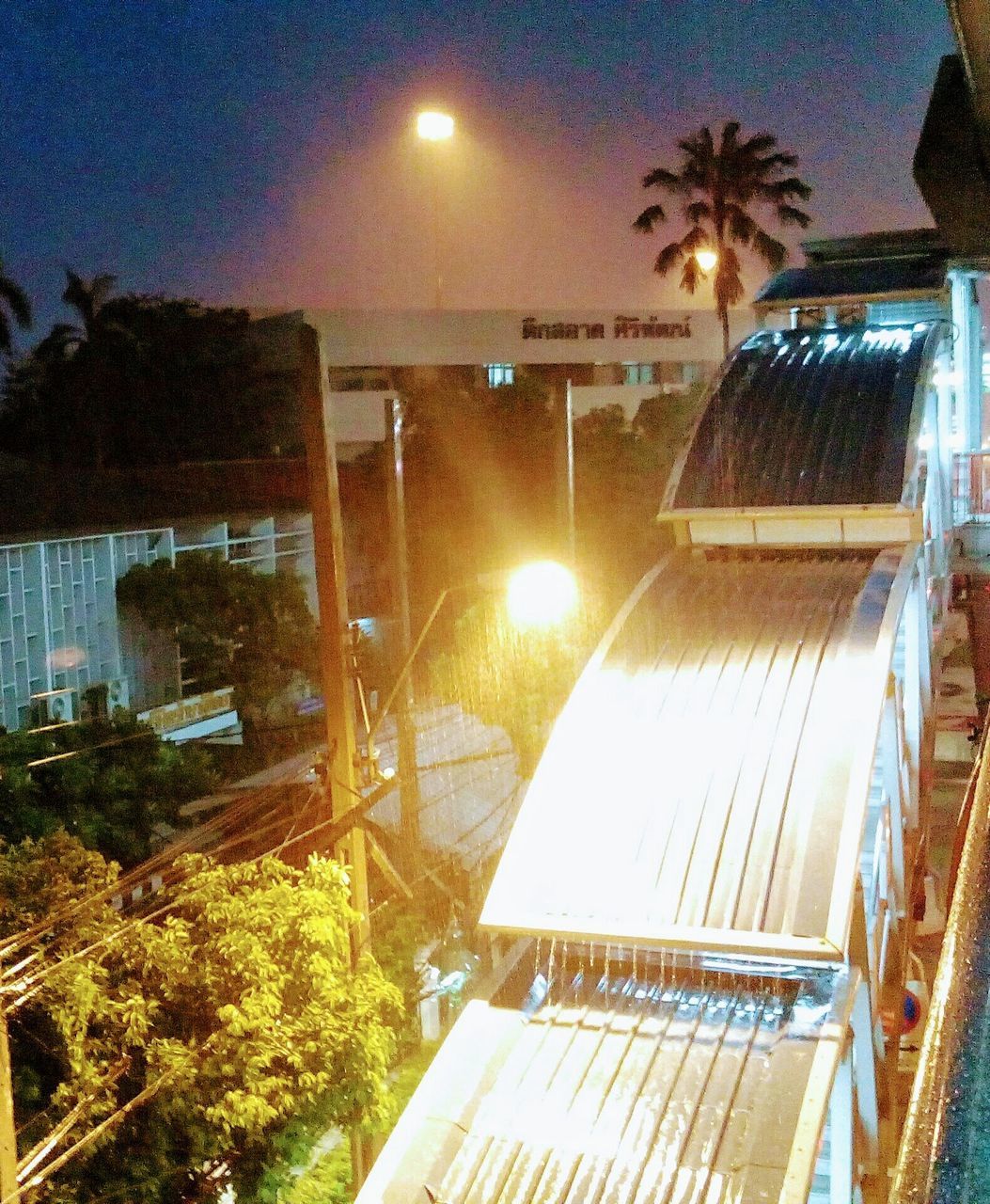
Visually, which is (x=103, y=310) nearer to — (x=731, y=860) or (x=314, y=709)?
(x=314, y=709)

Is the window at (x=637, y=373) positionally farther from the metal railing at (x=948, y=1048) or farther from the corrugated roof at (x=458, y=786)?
the metal railing at (x=948, y=1048)

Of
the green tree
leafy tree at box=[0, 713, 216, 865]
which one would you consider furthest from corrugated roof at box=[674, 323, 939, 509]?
the green tree

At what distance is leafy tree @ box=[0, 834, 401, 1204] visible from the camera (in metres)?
7.10

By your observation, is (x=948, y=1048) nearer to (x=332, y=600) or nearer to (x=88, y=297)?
Result: (x=332, y=600)

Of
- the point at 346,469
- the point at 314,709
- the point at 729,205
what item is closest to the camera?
the point at 314,709

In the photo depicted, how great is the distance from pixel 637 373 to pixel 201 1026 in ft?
99.3

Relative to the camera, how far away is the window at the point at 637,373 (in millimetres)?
35312

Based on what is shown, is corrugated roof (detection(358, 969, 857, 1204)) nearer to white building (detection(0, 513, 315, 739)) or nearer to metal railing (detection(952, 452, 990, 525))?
metal railing (detection(952, 452, 990, 525))

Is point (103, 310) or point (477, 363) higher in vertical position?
A: point (103, 310)

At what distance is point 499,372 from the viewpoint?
3203 cm

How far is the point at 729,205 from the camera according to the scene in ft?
86.5

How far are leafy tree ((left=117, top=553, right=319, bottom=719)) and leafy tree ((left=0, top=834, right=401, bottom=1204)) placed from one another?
10.7 metres

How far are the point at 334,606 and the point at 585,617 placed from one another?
935 centimetres

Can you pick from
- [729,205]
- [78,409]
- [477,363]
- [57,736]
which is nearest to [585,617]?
[57,736]
